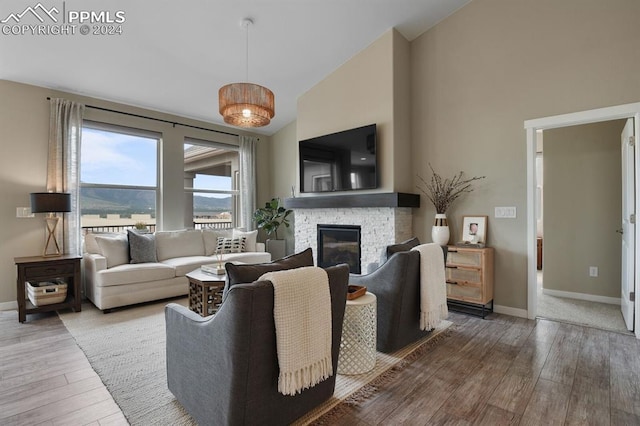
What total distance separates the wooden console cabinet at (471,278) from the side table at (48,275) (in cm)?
432

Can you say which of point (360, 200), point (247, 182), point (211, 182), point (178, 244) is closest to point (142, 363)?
point (178, 244)

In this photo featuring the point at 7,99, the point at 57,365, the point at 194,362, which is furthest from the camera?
the point at 7,99

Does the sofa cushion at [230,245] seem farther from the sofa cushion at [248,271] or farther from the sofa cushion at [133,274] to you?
the sofa cushion at [248,271]

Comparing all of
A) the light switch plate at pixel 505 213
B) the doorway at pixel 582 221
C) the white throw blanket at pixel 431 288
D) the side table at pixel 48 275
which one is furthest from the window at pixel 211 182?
the doorway at pixel 582 221

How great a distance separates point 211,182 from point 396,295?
455 cm

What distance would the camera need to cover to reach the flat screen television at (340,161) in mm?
4227

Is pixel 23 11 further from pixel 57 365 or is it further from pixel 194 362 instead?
pixel 194 362

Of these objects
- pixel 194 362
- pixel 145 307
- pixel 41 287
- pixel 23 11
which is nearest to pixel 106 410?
pixel 194 362

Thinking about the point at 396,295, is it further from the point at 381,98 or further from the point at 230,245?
the point at 230,245

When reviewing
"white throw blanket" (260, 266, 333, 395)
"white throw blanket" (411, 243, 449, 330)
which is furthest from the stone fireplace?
"white throw blanket" (260, 266, 333, 395)

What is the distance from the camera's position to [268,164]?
266 inches

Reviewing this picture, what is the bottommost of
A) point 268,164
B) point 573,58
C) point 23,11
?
point 268,164

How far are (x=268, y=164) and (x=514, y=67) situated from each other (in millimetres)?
4599

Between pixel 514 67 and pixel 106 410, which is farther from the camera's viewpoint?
pixel 514 67
